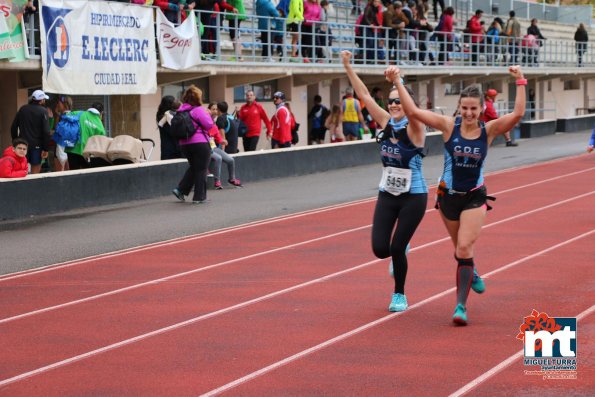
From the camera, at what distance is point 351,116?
2878 cm

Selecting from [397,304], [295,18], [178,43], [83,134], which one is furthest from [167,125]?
[397,304]

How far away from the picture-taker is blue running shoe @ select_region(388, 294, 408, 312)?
9578 mm

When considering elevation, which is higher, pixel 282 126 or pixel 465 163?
pixel 465 163

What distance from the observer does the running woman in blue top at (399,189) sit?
370 inches

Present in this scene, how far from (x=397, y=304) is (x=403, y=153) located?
1.22 metres

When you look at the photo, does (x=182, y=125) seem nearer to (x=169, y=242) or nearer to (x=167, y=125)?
(x=167, y=125)

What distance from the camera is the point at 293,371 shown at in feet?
25.1

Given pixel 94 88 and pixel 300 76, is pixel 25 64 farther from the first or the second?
pixel 300 76

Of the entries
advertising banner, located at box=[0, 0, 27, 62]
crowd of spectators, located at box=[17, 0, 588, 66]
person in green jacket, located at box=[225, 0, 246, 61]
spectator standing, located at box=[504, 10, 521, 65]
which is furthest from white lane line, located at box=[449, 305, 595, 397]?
spectator standing, located at box=[504, 10, 521, 65]

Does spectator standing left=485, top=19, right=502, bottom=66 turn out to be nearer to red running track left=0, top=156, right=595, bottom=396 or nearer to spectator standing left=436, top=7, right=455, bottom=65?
spectator standing left=436, top=7, right=455, bottom=65

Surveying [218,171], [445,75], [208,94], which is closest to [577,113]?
[445,75]

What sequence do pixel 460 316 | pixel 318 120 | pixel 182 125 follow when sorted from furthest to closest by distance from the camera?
1. pixel 318 120
2. pixel 182 125
3. pixel 460 316

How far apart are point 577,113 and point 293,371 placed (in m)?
48.7

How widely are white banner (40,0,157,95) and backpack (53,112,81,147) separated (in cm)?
48
